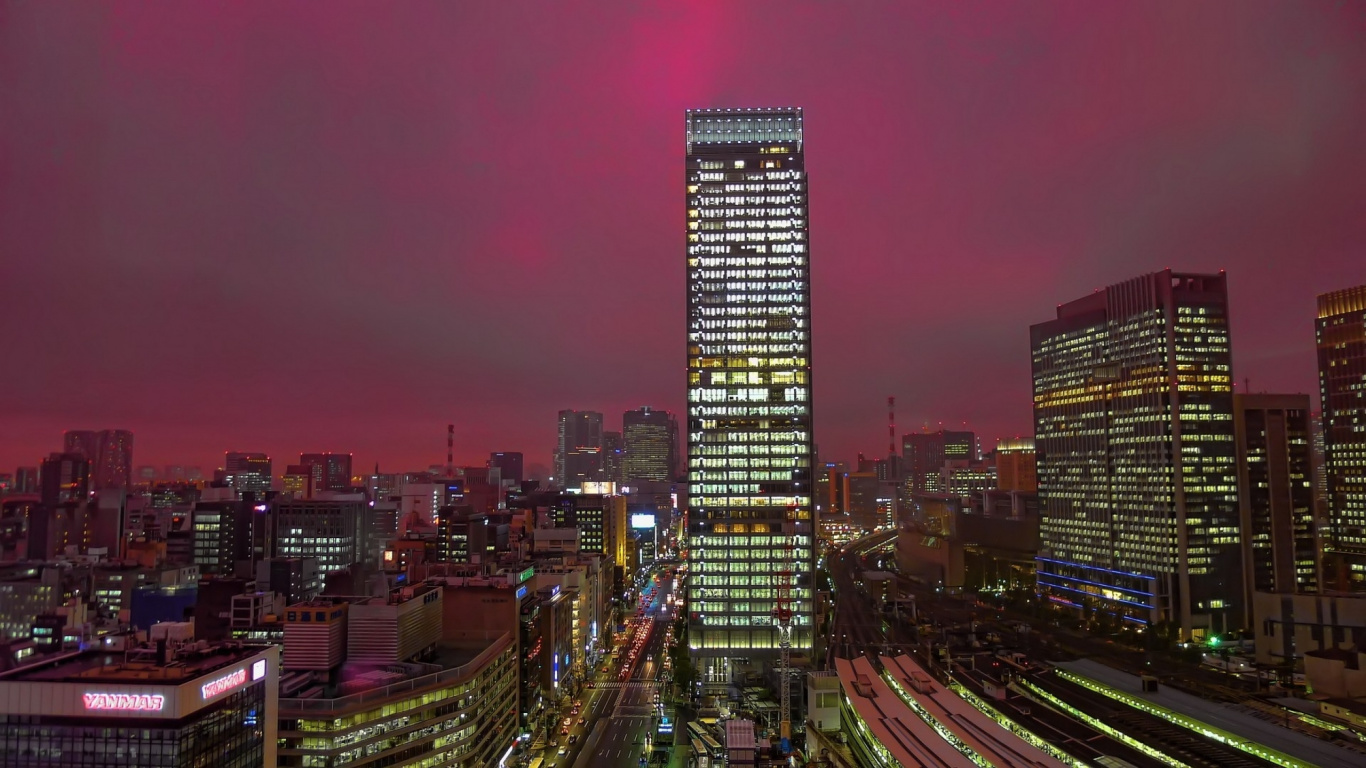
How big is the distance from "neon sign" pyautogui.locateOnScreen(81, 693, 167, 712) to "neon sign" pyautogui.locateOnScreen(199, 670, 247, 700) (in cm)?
164

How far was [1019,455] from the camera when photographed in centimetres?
18738

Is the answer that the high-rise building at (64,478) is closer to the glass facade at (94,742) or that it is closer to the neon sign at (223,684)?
the glass facade at (94,742)

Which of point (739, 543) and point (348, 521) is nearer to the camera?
point (739, 543)

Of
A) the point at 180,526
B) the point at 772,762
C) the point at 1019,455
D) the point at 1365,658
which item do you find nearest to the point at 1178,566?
the point at 1365,658

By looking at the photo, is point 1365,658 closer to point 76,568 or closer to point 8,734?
point 8,734

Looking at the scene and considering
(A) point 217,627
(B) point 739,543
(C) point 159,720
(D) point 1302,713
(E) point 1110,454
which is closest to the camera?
(C) point 159,720

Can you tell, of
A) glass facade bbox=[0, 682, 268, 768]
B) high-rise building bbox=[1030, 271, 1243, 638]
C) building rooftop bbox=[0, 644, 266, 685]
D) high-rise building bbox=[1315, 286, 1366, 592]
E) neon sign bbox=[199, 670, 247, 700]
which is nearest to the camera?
glass facade bbox=[0, 682, 268, 768]

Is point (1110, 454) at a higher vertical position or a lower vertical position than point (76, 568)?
higher

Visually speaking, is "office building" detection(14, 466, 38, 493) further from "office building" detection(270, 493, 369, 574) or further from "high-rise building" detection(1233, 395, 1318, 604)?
"high-rise building" detection(1233, 395, 1318, 604)

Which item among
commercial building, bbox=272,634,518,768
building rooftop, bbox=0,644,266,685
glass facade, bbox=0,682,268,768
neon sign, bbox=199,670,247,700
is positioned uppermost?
building rooftop, bbox=0,644,266,685

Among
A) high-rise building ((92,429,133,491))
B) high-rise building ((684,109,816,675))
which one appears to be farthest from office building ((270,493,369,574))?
high-rise building ((684,109,816,675))

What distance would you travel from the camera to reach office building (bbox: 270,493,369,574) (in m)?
152

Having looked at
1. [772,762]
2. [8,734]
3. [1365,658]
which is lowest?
[772,762]

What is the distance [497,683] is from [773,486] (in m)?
39.8
